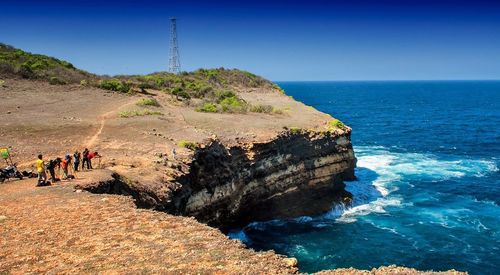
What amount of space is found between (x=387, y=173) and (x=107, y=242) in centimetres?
4318

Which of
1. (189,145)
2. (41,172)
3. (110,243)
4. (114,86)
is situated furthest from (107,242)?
(114,86)

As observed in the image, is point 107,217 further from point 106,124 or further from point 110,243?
point 106,124


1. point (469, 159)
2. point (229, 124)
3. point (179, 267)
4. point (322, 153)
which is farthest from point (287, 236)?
point (469, 159)

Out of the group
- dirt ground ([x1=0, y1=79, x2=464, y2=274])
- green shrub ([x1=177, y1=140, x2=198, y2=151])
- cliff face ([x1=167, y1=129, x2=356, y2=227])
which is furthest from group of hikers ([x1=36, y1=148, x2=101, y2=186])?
green shrub ([x1=177, y1=140, x2=198, y2=151])

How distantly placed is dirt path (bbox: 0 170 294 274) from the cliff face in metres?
6.58

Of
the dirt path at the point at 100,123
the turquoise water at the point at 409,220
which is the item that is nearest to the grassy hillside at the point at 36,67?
the dirt path at the point at 100,123

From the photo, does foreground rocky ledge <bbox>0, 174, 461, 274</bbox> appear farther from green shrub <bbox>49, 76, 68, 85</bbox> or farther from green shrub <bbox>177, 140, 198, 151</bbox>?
green shrub <bbox>49, 76, 68, 85</bbox>

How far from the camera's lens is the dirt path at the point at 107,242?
12.9 meters

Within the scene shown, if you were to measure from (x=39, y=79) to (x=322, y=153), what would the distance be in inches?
1457

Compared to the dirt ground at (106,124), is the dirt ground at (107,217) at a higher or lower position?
lower

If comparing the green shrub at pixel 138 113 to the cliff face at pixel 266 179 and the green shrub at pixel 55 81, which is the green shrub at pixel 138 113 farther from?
the green shrub at pixel 55 81

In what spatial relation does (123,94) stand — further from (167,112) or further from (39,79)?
(167,112)

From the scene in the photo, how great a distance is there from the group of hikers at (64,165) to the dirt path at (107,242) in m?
1.88

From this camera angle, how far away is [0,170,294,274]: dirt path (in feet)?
42.4
